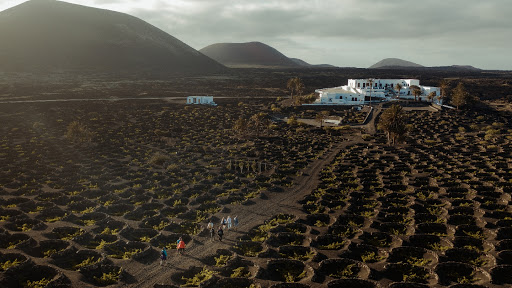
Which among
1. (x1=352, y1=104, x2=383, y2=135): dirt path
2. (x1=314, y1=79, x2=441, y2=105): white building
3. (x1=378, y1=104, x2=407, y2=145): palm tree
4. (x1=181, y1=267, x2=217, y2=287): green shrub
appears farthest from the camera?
(x1=314, y1=79, x2=441, y2=105): white building

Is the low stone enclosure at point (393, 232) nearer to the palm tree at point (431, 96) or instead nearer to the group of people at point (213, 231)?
the group of people at point (213, 231)

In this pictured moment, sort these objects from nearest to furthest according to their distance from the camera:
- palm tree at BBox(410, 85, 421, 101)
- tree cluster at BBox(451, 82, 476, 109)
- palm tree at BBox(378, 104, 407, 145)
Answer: palm tree at BBox(378, 104, 407, 145) < tree cluster at BBox(451, 82, 476, 109) < palm tree at BBox(410, 85, 421, 101)

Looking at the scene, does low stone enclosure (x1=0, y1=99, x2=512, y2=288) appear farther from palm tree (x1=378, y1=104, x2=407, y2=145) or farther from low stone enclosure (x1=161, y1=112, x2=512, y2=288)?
palm tree (x1=378, y1=104, x2=407, y2=145)

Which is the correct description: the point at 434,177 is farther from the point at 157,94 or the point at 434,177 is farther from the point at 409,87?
the point at 157,94

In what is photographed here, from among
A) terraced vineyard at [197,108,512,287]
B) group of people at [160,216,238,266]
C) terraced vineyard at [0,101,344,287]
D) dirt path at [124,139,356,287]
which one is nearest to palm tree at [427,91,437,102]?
terraced vineyard at [0,101,344,287]

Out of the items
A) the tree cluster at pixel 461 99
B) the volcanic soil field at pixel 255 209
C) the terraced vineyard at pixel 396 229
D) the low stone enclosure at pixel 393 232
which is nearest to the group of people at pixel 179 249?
the volcanic soil field at pixel 255 209

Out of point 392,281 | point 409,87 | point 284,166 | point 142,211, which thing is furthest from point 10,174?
point 409,87

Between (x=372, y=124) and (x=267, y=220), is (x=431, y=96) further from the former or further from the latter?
(x=267, y=220)
